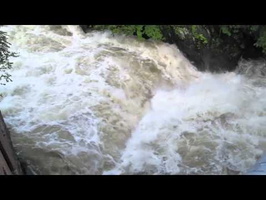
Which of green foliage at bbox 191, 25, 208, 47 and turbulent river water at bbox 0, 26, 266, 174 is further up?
green foliage at bbox 191, 25, 208, 47

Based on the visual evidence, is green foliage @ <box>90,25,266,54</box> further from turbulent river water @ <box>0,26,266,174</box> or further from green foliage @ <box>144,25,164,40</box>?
turbulent river water @ <box>0,26,266,174</box>

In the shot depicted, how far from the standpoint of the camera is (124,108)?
7133mm

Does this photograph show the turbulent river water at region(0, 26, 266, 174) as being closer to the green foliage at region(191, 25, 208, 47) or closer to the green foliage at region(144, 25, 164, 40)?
the green foliage at region(144, 25, 164, 40)

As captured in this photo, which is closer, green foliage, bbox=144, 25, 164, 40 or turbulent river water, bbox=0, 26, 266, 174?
turbulent river water, bbox=0, 26, 266, 174

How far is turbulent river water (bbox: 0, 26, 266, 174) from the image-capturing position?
20.6ft

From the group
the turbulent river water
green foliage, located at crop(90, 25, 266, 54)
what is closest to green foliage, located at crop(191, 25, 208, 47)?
A: green foliage, located at crop(90, 25, 266, 54)

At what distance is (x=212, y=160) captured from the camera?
256 inches

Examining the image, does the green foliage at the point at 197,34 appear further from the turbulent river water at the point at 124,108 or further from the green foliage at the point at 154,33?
the turbulent river water at the point at 124,108

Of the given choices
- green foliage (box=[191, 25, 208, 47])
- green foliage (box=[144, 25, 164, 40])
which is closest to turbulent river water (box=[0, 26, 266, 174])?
green foliage (box=[144, 25, 164, 40])

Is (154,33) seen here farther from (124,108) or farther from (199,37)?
(124,108)

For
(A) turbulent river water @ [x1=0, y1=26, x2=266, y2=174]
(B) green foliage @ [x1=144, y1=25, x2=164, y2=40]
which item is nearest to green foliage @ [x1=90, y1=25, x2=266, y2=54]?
(B) green foliage @ [x1=144, y1=25, x2=164, y2=40]

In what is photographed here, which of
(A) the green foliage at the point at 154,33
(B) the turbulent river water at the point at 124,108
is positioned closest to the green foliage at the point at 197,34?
(A) the green foliage at the point at 154,33
